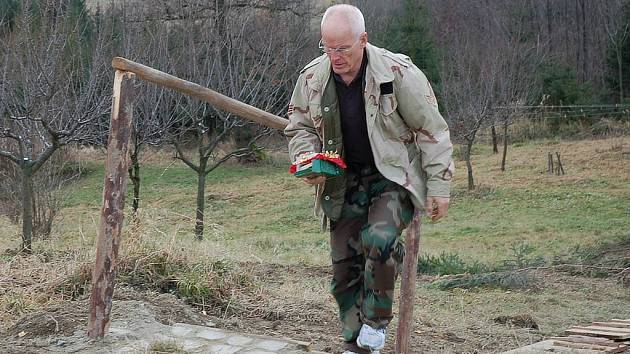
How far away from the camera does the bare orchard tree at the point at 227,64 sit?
15.5 meters

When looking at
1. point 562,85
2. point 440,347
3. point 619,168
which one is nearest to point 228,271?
point 440,347

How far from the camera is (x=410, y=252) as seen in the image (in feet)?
15.8

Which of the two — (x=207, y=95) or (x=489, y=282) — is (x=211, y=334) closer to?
(x=207, y=95)

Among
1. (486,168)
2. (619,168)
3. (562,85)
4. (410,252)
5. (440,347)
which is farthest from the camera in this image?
(562,85)

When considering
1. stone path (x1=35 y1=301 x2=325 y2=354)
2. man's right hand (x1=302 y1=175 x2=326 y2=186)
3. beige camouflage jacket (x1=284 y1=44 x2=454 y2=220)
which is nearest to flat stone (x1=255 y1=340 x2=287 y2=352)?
stone path (x1=35 y1=301 x2=325 y2=354)

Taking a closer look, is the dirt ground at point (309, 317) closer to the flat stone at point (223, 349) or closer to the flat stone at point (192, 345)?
the flat stone at point (192, 345)

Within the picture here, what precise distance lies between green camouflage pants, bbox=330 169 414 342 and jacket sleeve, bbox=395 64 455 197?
17 centimetres

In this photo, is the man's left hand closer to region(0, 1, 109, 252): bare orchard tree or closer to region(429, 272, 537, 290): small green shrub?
region(429, 272, 537, 290): small green shrub

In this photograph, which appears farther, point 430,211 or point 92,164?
point 92,164

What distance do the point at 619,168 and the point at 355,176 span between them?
819 inches

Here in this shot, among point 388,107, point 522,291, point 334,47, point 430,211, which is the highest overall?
point 334,47

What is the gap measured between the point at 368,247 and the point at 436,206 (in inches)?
14.9

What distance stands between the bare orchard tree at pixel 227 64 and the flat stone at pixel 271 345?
32.9ft

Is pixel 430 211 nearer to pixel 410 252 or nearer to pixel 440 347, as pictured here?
pixel 410 252
